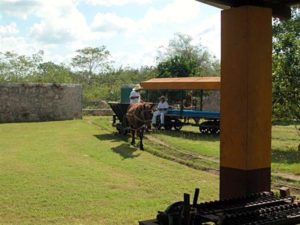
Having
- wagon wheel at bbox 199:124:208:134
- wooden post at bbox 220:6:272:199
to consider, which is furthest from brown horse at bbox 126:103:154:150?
wooden post at bbox 220:6:272:199

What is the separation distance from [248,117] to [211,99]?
81.5 ft

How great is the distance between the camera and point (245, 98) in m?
4.50

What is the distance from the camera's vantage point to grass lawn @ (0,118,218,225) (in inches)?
264

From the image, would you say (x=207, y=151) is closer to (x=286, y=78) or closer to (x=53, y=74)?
(x=286, y=78)

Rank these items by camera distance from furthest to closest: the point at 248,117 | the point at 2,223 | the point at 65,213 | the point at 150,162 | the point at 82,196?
the point at 150,162
the point at 82,196
the point at 65,213
the point at 2,223
the point at 248,117

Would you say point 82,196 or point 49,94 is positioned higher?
point 49,94

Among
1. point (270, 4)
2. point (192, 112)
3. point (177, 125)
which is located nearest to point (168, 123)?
point (177, 125)

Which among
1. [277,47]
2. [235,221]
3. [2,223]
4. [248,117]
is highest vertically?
[277,47]

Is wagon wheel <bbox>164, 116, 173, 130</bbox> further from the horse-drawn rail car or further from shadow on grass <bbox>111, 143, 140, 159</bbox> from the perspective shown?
shadow on grass <bbox>111, 143, 140, 159</bbox>

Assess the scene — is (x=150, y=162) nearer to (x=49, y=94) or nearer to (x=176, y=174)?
(x=176, y=174)

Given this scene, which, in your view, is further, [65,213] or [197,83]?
[197,83]

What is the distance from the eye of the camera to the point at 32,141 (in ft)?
52.2

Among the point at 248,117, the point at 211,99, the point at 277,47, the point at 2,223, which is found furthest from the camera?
the point at 211,99

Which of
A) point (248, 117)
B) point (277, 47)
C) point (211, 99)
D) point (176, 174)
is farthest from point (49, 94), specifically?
point (248, 117)
